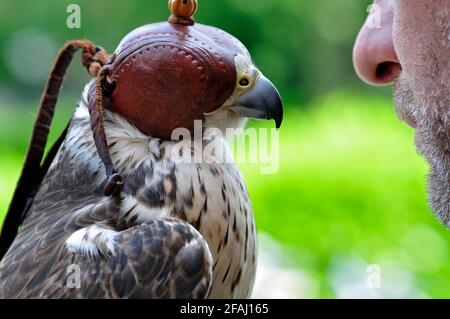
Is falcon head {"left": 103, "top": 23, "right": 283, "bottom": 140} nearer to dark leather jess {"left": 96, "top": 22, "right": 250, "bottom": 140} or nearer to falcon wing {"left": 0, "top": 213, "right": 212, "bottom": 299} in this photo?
dark leather jess {"left": 96, "top": 22, "right": 250, "bottom": 140}

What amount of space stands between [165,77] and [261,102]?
0.15 m

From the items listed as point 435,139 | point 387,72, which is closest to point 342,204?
point 387,72

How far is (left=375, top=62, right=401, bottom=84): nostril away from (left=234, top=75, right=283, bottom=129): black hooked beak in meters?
0.40

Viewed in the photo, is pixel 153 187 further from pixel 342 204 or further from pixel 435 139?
pixel 342 204

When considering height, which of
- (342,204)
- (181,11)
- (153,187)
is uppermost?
(342,204)

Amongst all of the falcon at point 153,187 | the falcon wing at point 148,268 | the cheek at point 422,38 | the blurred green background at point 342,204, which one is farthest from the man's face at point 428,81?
the falcon wing at point 148,268

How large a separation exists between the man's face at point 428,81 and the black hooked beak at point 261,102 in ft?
1.03

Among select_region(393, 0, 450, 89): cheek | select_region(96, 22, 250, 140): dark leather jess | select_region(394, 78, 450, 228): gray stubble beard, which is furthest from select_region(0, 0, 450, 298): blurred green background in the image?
select_region(96, 22, 250, 140): dark leather jess

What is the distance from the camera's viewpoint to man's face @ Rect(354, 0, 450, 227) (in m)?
1.32

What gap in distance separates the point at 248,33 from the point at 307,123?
210cm

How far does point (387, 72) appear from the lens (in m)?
1.52

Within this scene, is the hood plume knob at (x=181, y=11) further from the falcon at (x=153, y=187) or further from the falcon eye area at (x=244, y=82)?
the falcon eye area at (x=244, y=82)
